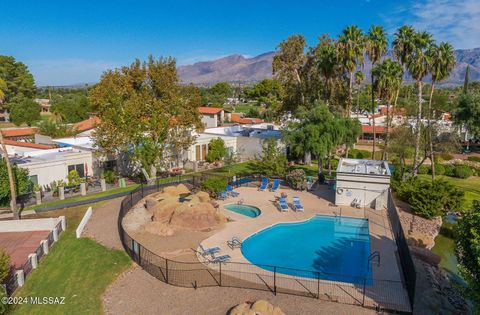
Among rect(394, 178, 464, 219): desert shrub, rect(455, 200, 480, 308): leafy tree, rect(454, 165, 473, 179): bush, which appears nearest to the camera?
rect(455, 200, 480, 308): leafy tree

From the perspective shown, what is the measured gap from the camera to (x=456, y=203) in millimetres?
25719

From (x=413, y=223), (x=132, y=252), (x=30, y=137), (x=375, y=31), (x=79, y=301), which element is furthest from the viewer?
(x=30, y=137)

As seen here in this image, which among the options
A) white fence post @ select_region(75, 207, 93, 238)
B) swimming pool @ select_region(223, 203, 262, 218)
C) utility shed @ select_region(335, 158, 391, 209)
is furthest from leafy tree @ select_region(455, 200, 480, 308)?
white fence post @ select_region(75, 207, 93, 238)

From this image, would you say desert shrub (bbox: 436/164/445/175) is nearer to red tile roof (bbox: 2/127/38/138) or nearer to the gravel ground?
the gravel ground

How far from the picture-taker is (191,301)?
1391 centimetres

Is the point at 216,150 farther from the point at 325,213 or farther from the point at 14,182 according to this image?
the point at 14,182

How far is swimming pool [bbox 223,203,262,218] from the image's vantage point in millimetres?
25016

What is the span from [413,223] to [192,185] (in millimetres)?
17142

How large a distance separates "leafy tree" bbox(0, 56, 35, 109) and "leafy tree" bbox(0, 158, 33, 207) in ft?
238

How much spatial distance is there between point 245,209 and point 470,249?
54.5ft

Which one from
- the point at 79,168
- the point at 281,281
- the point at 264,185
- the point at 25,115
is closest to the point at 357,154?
the point at 264,185

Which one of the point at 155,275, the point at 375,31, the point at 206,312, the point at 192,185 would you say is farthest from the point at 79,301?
the point at 375,31

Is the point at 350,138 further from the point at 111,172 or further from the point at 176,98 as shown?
the point at 111,172

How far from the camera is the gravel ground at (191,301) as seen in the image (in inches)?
523
